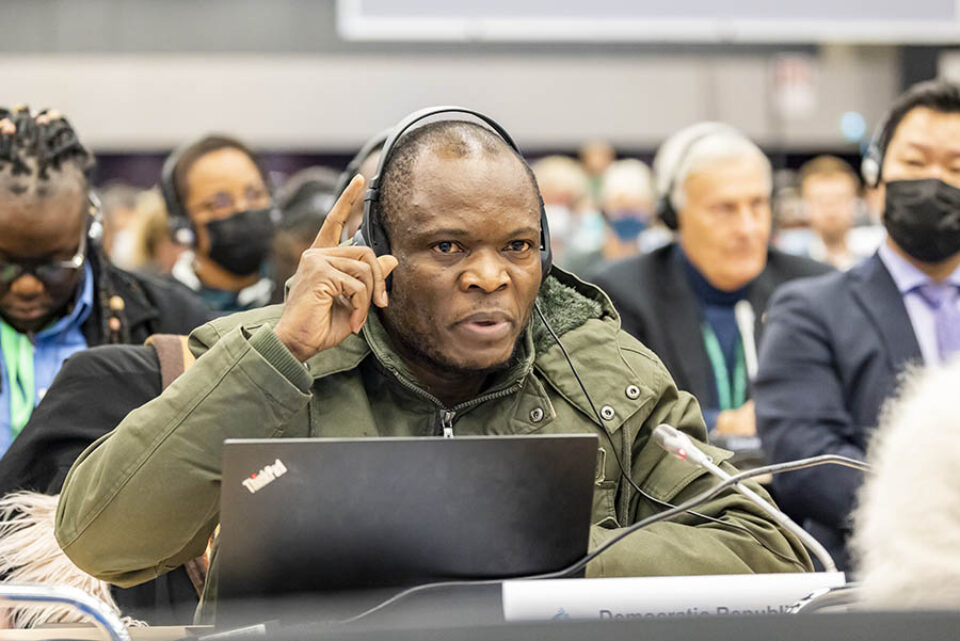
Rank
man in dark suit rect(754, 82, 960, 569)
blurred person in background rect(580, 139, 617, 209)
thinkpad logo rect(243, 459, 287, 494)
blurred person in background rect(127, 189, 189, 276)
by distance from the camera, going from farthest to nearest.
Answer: blurred person in background rect(580, 139, 617, 209)
blurred person in background rect(127, 189, 189, 276)
man in dark suit rect(754, 82, 960, 569)
thinkpad logo rect(243, 459, 287, 494)

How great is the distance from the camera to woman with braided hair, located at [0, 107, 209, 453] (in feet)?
9.95

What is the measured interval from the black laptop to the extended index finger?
1.72 feet

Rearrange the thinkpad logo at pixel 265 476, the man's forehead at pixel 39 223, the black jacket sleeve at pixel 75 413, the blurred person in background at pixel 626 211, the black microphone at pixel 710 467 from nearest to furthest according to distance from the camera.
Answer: the thinkpad logo at pixel 265 476 < the black microphone at pixel 710 467 < the black jacket sleeve at pixel 75 413 < the man's forehead at pixel 39 223 < the blurred person in background at pixel 626 211

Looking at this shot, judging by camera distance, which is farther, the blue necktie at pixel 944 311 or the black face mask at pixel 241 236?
the black face mask at pixel 241 236

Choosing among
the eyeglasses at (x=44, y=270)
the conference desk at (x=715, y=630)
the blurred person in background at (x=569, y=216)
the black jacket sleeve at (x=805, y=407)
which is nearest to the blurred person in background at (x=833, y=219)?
the blurred person in background at (x=569, y=216)

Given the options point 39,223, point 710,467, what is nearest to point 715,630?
point 710,467

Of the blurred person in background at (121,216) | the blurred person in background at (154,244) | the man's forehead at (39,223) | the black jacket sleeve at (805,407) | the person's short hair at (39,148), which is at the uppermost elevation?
the person's short hair at (39,148)

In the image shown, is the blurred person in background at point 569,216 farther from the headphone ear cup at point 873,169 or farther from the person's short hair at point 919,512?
the person's short hair at point 919,512

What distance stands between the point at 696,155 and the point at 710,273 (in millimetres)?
428

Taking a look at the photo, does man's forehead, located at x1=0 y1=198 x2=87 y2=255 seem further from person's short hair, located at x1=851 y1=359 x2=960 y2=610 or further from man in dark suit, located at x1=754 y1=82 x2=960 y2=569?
person's short hair, located at x1=851 y1=359 x2=960 y2=610

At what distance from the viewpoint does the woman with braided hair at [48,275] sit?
3031 millimetres

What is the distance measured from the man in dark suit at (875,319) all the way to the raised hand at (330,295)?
5.61ft

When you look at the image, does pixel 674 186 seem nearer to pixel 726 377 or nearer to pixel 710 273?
pixel 710 273

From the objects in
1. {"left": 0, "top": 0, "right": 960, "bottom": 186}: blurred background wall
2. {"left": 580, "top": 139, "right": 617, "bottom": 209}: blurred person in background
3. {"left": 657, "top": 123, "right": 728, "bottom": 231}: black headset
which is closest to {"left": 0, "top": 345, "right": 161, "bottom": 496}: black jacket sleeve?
{"left": 657, "top": 123, "right": 728, "bottom": 231}: black headset
